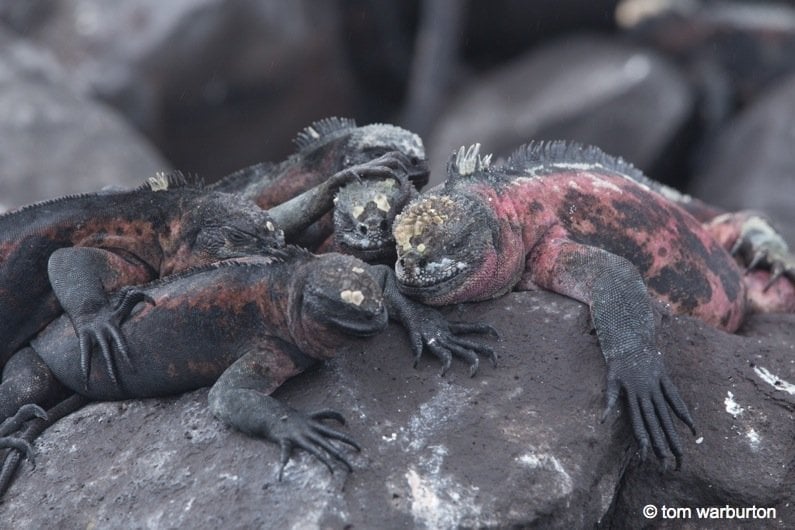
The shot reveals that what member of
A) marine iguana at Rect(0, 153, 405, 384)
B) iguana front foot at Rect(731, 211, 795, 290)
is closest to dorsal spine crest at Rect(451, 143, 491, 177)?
marine iguana at Rect(0, 153, 405, 384)

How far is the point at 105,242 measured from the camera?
390 centimetres

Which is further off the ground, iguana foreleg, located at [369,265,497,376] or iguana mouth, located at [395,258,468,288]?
iguana mouth, located at [395,258,468,288]

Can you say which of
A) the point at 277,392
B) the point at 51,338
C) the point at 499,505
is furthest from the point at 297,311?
the point at 51,338

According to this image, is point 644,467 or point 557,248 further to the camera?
point 557,248

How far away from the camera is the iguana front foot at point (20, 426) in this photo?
3.43 m

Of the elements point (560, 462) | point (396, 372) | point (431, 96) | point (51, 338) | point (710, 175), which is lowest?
point (710, 175)

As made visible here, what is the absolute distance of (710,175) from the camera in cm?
977

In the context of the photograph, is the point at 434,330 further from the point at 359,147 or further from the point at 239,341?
the point at 359,147

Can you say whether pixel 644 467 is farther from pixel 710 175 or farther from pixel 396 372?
pixel 710 175

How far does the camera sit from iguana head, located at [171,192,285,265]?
149 inches

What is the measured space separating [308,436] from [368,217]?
1055 mm

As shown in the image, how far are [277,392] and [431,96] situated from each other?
27.1 feet

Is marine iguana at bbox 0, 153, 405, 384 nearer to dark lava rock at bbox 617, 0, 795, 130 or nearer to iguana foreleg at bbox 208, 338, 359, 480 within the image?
iguana foreleg at bbox 208, 338, 359, 480

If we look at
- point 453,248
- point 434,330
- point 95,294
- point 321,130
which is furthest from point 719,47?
point 95,294
